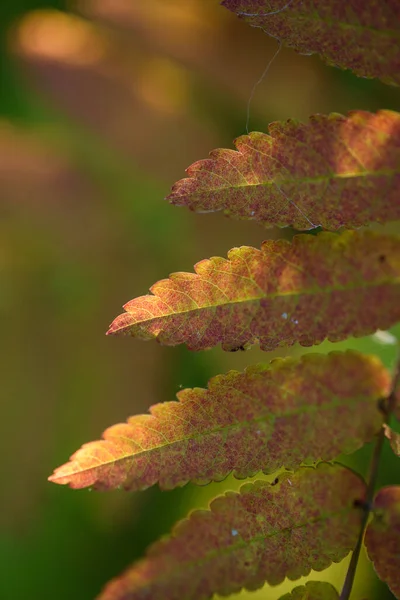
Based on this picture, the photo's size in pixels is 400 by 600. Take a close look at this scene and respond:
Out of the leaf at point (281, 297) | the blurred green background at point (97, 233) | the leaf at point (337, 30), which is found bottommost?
the blurred green background at point (97, 233)

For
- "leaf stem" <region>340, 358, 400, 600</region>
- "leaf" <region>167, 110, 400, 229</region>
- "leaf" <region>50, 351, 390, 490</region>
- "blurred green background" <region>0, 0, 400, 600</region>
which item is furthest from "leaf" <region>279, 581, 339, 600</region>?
"blurred green background" <region>0, 0, 400, 600</region>

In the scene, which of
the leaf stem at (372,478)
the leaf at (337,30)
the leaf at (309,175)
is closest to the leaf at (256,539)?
the leaf stem at (372,478)

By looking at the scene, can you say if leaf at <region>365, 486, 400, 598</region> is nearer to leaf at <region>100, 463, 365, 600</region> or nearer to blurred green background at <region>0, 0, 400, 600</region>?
leaf at <region>100, 463, 365, 600</region>

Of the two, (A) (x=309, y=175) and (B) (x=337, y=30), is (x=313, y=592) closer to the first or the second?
(A) (x=309, y=175)

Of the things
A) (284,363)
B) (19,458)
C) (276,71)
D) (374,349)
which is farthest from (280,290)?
(19,458)

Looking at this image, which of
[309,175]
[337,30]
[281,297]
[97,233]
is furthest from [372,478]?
[97,233]

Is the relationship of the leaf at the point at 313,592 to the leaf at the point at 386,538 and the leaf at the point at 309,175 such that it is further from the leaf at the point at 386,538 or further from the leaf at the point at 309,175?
the leaf at the point at 309,175
